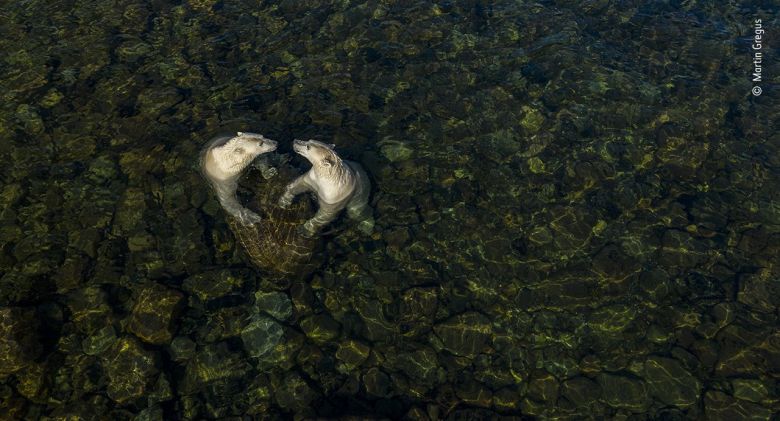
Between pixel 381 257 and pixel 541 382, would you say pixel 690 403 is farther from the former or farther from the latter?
pixel 381 257

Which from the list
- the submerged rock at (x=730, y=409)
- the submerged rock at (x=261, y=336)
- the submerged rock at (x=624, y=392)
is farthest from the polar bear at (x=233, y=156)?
the submerged rock at (x=730, y=409)

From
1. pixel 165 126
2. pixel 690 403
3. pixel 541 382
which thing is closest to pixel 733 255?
pixel 690 403

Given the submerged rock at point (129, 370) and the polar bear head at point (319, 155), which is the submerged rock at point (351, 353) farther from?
the polar bear head at point (319, 155)

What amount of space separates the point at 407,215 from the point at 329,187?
9.45ft

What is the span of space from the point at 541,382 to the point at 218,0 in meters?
16.1

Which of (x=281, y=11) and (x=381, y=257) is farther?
(x=281, y=11)

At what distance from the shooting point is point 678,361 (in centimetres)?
918

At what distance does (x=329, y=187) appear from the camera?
8.98 meters

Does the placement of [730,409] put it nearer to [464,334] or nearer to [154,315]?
[464,334]

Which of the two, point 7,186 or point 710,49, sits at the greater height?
point 710,49

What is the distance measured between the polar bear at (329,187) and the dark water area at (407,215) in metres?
0.61

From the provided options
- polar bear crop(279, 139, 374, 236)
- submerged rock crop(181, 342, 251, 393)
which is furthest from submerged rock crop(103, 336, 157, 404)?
polar bear crop(279, 139, 374, 236)

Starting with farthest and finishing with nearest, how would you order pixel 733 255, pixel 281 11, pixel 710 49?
pixel 281 11
pixel 710 49
pixel 733 255

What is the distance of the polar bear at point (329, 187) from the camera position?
344 inches
